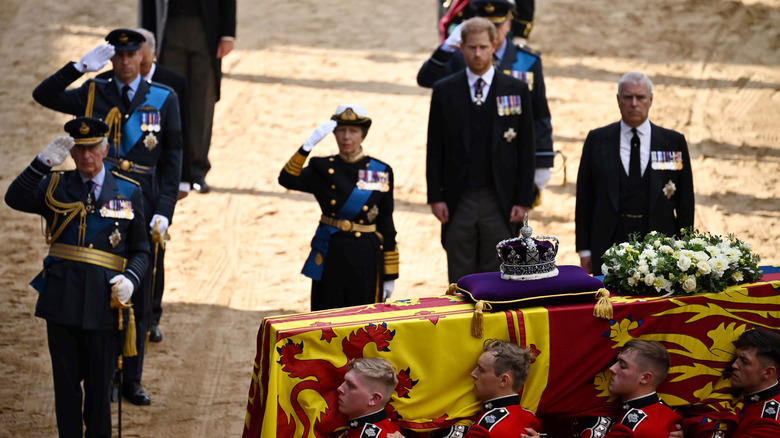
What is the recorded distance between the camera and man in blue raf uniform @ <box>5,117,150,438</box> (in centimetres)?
615

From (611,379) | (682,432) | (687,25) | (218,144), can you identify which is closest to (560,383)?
(611,379)

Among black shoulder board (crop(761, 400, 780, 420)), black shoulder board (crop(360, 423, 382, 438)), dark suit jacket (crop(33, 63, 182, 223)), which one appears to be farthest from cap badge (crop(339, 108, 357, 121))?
black shoulder board (crop(761, 400, 780, 420))

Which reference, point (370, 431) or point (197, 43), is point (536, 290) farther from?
point (197, 43)

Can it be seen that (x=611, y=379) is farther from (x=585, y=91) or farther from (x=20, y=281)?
(x=585, y=91)

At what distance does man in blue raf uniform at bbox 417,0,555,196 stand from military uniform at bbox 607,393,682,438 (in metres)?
2.90

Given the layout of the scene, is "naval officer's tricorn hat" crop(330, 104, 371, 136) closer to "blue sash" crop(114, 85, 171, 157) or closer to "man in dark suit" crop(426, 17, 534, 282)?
"man in dark suit" crop(426, 17, 534, 282)

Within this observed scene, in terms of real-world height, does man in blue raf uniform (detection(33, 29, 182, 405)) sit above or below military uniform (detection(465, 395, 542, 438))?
above

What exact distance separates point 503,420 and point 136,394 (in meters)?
2.95

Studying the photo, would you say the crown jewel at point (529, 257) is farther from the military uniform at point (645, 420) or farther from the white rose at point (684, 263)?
the military uniform at point (645, 420)

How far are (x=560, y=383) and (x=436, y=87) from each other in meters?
2.76

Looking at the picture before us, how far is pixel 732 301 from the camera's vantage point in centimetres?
574

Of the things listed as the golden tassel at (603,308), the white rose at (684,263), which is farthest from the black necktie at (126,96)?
the white rose at (684,263)

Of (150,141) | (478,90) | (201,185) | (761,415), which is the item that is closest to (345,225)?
(478,90)

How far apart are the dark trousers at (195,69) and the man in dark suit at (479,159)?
3396 millimetres
